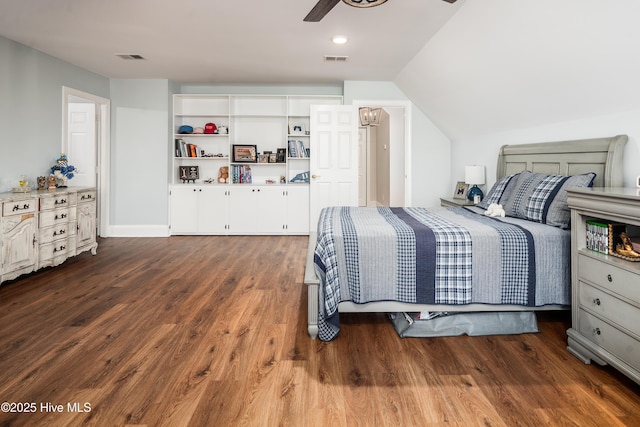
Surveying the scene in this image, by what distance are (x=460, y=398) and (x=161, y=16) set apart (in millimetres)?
3721

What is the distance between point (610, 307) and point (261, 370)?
69.8 inches

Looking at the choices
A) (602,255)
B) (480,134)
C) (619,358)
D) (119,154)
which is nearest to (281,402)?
(619,358)

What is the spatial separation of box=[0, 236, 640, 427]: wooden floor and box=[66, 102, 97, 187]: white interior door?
2.85 metres

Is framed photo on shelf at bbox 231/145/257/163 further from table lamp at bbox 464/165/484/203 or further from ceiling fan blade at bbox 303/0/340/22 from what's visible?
ceiling fan blade at bbox 303/0/340/22

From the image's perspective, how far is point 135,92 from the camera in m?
5.77

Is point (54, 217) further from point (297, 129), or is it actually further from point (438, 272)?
point (438, 272)

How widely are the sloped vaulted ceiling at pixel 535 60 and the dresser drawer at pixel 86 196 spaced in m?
4.18

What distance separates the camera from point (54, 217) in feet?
12.8

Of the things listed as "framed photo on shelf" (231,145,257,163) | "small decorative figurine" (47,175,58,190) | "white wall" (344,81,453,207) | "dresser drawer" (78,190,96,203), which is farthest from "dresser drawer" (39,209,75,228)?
"white wall" (344,81,453,207)

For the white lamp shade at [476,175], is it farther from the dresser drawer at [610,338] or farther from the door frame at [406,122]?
the dresser drawer at [610,338]

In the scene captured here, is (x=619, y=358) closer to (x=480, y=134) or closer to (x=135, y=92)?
(x=480, y=134)

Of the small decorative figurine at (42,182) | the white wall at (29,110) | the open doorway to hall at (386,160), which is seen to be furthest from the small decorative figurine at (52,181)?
the open doorway to hall at (386,160)

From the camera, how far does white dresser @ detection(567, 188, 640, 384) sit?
1736 millimetres

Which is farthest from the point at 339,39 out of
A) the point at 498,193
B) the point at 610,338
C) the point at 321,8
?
the point at 610,338
